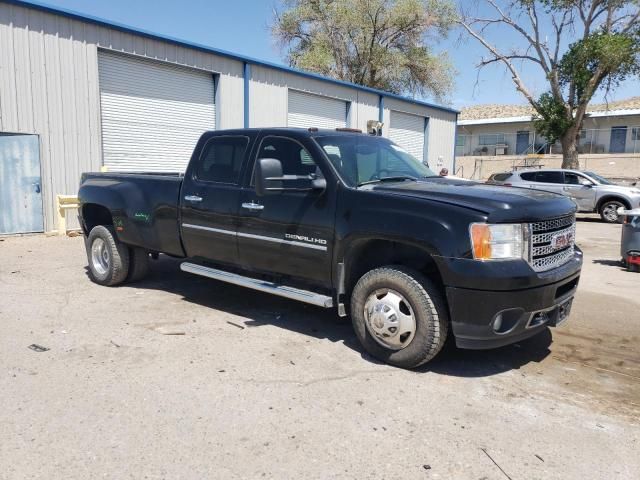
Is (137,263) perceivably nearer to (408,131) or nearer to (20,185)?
(20,185)

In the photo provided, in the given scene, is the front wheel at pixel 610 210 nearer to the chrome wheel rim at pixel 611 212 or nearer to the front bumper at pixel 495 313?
the chrome wheel rim at pixel 611 212

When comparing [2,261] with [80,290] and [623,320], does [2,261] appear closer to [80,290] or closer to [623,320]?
[80,290]

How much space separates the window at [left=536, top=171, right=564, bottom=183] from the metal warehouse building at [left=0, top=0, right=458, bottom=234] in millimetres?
8907

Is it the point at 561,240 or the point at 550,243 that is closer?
the point at 550,243

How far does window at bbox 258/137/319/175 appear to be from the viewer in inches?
198

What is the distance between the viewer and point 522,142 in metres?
43.9

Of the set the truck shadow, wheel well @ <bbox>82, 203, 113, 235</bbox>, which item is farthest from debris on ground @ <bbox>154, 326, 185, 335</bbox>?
wheel well @ <bbox>82, 203, 113, 235</bbox>

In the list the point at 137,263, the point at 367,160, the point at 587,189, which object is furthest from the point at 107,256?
the point at 587,189

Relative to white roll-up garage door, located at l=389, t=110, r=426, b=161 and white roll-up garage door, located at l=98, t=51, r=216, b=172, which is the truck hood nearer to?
white roll-up garage door, located at l=98, t=51, r=216, b=172

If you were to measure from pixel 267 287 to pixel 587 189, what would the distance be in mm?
16081

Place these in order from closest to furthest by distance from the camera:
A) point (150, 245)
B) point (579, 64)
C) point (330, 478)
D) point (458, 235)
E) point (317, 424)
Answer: point (330, 478) → point (317, 424) → point (458, 235) → point (150, 245) → point (579, 64)

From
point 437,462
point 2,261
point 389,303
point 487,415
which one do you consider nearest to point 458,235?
point 389,303

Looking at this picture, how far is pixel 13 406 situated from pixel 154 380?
0.94 m

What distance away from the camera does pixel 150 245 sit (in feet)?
21.2
